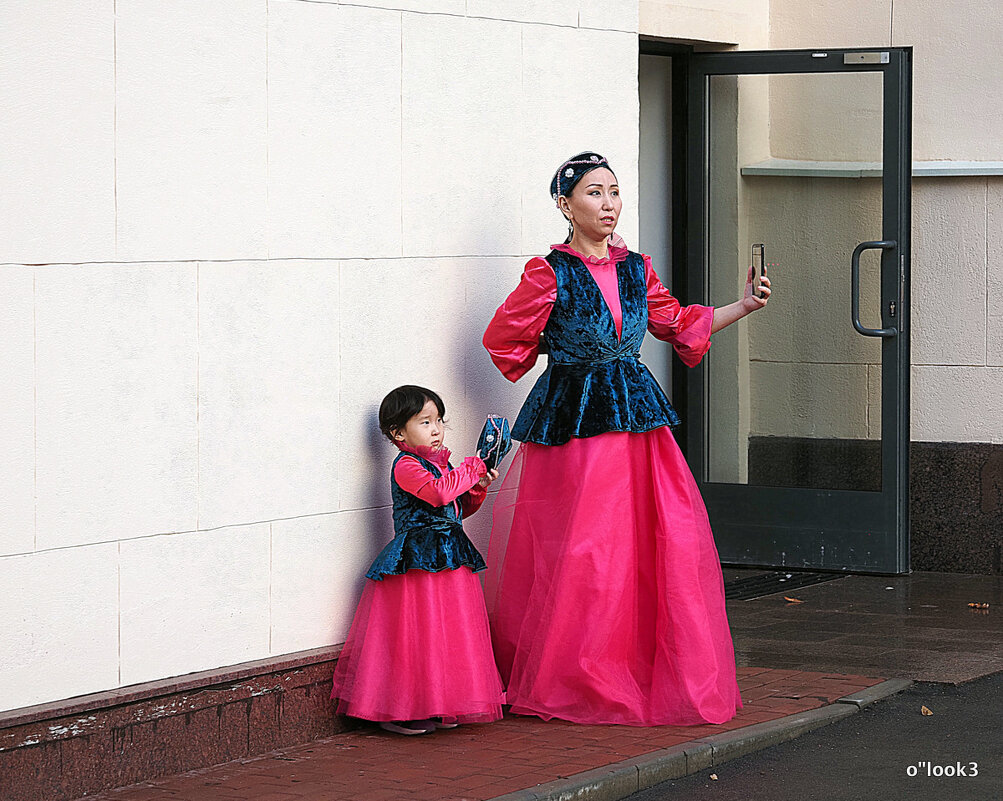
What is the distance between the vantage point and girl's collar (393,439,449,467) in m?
5.84

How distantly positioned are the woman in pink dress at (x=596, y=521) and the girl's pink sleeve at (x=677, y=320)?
0.06 meters

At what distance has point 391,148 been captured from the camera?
19.7ft

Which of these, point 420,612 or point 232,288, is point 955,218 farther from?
point 232,288

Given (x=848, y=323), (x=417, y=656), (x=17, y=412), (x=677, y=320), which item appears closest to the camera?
(x=17, y=412)

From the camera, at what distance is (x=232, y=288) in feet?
17.9

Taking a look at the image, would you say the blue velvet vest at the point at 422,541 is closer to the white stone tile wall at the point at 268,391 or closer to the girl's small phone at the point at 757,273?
the white stone tile wall at the point at 268,391

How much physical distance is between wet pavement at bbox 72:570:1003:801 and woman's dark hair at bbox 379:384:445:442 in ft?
3.32

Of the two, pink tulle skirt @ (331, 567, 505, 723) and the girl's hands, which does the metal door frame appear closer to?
the girl's hands

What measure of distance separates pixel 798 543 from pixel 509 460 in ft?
10.2

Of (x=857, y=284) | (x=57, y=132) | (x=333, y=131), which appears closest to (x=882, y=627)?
(x=857, y=284)

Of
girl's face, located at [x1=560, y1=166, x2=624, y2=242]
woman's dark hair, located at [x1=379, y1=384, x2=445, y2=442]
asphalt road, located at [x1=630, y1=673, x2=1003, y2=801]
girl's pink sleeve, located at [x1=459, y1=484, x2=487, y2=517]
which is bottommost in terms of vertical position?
asphalt road, located at [x1=630, y1=673, x2=1003, y2=801]

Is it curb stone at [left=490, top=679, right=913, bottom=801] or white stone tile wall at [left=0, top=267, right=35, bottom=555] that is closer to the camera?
white stone tile wall at [left=0, top=267, right=35, bottom=555]

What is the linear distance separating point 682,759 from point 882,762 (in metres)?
0.65

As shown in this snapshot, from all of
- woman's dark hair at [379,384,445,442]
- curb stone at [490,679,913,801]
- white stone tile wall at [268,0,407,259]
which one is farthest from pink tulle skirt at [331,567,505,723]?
white stone tile wall at [268,0,407,259]
